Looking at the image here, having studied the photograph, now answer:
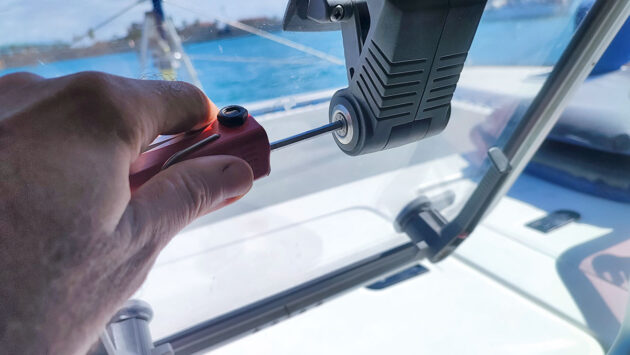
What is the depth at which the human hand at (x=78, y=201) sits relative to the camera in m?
0.31

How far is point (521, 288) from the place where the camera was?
3.87 ft

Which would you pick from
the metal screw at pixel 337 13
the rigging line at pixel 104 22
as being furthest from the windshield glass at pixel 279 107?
the metal screw at pixel 337 13

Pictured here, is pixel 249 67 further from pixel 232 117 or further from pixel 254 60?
pixel 232 117

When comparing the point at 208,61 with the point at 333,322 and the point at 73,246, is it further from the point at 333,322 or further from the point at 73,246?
the point at 333,322

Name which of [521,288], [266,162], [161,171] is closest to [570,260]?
[521,288]

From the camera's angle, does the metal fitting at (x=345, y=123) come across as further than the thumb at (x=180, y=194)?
Yes

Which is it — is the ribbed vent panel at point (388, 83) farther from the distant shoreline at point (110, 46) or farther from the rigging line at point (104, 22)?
the rigging line at point (104, 22)

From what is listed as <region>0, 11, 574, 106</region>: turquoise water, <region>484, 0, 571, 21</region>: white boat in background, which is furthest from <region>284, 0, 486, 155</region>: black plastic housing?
<region>484, 0, 571, 21</region>: white boat in background

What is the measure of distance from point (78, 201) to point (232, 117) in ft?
0.62

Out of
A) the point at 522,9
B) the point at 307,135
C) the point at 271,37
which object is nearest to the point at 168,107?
the point at 307,135

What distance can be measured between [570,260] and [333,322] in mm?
784

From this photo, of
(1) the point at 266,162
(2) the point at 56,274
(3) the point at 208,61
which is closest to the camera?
(2) the point at 56,274

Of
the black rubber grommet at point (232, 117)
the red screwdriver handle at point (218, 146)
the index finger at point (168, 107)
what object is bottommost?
the red screwdriver handle at point (218, 146)

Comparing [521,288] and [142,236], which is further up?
[142,236]
